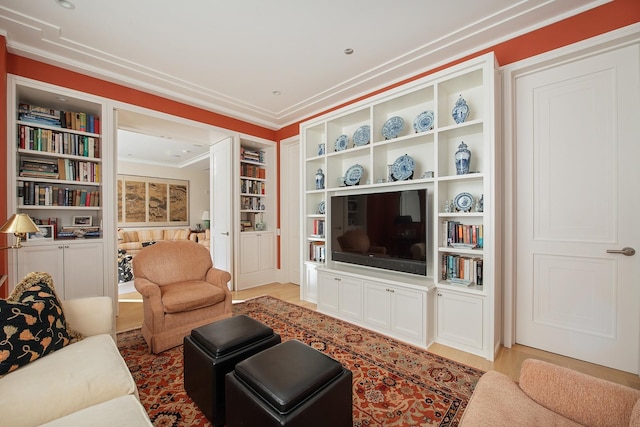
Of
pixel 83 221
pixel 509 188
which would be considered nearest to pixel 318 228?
pixel 509 188

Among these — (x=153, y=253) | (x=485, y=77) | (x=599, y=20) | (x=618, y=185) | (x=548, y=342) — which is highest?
(x=599, y=20)

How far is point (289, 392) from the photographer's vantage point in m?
1.22

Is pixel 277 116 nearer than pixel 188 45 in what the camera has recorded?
No

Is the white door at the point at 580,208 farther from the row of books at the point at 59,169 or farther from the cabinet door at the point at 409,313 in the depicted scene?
the row of books at the point at 59,169

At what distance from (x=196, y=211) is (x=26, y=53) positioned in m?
6.37

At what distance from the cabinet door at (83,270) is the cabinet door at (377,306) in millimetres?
2971

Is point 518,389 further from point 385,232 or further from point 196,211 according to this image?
point 196,211

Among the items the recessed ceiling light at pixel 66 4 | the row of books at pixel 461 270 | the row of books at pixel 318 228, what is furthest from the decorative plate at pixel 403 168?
the recessed ceiling light at pixel 66 4

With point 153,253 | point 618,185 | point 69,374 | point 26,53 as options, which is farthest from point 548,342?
point 26,53

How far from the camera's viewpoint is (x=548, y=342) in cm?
238

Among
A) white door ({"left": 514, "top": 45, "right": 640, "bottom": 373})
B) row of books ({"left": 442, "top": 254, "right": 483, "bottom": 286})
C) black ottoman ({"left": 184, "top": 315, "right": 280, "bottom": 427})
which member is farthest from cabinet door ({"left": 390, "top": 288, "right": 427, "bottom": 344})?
black ottoman ({"left": 184, "top": 315, "right": 280, "bottom": 427})

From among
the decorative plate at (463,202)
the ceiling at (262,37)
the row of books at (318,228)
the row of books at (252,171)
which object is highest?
the ceiling at (262,37)

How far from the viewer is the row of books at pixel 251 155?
464 cm

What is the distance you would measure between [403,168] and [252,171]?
2.71 meters
